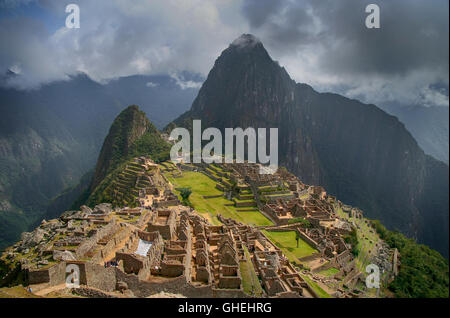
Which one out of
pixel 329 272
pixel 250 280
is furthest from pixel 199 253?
pixel 329 272

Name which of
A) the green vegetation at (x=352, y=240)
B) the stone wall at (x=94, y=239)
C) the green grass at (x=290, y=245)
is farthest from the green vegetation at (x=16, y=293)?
the green vegetation at (x=352, y=240)

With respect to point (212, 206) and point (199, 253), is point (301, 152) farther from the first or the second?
point (199, 253)

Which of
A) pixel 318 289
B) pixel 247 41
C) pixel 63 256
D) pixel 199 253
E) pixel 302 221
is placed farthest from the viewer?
pixel 247 41

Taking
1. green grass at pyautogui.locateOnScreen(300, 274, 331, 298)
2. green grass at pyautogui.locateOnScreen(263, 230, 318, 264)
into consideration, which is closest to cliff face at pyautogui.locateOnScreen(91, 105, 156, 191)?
green grass at pyautogui.locateOnScreen(263, 230, 318, 264)

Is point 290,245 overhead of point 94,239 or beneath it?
beneath

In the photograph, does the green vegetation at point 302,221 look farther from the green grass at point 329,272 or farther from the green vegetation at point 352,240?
the green grass at point 329,272

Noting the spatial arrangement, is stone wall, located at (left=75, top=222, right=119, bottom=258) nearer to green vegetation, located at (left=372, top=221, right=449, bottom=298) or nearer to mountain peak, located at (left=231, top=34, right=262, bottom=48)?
green vegetation, located at (left=372, top=221, right=449, bottom=298)
